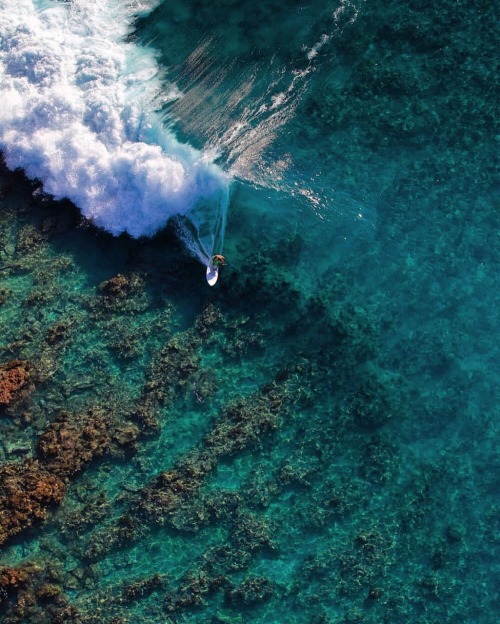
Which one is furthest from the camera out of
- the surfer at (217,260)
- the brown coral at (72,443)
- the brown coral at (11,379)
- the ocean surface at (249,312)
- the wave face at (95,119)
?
the wave face at (95,119)

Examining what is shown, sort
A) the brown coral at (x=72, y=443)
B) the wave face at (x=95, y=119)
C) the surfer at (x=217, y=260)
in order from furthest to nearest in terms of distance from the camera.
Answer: the wave face at (x=95, y=119)
the surfer at (x=217, y=260)
the brown coral at (x=72, y=443)

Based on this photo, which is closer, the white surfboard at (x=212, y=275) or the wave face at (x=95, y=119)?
the white surfboard at (x=212, y=275)

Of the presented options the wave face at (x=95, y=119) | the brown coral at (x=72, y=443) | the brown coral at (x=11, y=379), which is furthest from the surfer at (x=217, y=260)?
the brown coral at (x=11, y=379)

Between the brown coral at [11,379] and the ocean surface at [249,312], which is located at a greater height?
the ocean surface at [249,312]

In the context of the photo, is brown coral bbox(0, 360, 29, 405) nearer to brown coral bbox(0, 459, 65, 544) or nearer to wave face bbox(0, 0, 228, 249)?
brown coral bbox(0, 459, 65, 544)

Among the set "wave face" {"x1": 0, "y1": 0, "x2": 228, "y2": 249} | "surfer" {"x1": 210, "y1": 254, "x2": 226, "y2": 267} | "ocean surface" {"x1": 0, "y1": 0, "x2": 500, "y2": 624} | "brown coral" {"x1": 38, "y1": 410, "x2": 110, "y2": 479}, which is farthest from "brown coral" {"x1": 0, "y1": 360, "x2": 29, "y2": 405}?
"surfer" {"x1": 210, "y1": 254, "x2": 226, "y2": 267}

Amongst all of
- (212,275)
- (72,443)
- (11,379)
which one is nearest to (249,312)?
(212,275)

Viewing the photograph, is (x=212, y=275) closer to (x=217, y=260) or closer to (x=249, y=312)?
(x=217, y=260)

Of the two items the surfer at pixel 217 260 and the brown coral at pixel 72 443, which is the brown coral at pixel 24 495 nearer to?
the brown coral at pixel 72 443

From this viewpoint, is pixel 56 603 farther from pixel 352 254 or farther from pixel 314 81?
pixel 314 81
